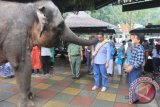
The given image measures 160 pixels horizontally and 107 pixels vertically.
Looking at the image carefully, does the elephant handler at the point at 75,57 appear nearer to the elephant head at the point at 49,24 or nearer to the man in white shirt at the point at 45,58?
the man in white shirt at the point at 45,58

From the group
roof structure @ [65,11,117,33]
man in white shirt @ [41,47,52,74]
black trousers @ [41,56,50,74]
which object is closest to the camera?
man in white shirt @ [41,47,52,74]

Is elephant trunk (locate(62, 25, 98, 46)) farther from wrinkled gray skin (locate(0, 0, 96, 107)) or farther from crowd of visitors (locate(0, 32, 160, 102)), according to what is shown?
crowd of visitors (locate(0, 32, 160, 102))

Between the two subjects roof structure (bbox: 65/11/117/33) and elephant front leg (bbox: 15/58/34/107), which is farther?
roof structure (bbox: 65/11/117/33)

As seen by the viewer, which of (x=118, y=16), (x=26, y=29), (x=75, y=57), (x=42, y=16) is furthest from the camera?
(x=118, y=16)

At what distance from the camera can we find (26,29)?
139 inches

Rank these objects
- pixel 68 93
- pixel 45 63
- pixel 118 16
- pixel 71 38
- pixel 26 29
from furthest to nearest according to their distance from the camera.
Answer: pixel 118 16 → pixel 45 63 → pixel 68 93 → pixel 71 38 → pixel 26 29

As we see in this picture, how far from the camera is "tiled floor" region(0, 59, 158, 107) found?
5.64 meters

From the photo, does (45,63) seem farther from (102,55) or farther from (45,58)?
(102,55)

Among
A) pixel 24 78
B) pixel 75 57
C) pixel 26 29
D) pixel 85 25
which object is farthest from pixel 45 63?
pixel 26 29

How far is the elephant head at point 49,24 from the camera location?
11.1ft

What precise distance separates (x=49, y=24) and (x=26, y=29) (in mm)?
396

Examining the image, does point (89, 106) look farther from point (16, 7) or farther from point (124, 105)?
point (16, 7)

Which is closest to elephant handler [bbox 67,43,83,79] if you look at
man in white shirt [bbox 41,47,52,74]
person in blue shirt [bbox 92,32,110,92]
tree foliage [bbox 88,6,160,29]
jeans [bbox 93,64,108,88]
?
man in white shirt [bbox 41,47,52,74]

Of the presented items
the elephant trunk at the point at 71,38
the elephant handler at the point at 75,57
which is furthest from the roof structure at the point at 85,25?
the elephant trunk at the point at 71,38
